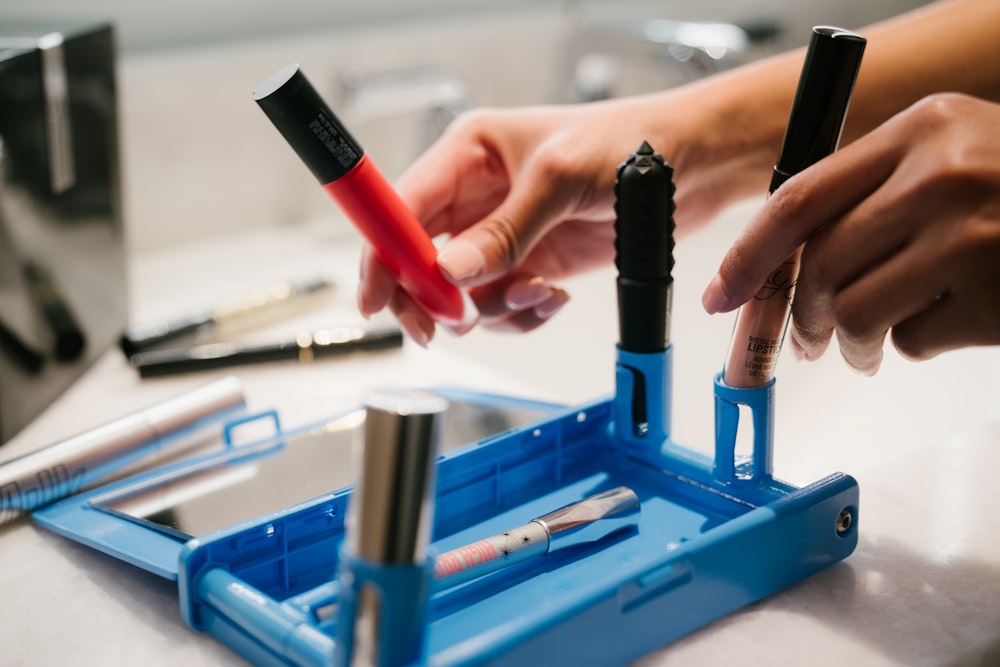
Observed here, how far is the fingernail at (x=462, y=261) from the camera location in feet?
1.57

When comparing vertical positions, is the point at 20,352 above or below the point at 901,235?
below

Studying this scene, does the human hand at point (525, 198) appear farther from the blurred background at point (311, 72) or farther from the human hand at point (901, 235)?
the blurred background at point (311, 72)

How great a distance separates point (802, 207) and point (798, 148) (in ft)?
0.09

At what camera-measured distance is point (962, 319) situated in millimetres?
339

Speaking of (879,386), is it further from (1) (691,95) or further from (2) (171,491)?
(2) (171,491)

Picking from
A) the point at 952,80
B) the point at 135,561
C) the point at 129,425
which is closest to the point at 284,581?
the point at 135,561

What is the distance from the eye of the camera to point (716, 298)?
1.25ft

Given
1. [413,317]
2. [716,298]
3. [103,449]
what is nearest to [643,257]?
[716,298]

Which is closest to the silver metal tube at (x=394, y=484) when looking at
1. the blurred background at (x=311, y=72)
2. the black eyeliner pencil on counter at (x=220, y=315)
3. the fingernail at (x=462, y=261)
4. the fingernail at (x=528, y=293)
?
the fingernail at (x=462, y=261)

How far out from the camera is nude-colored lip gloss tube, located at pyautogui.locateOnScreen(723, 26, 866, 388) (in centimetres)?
35

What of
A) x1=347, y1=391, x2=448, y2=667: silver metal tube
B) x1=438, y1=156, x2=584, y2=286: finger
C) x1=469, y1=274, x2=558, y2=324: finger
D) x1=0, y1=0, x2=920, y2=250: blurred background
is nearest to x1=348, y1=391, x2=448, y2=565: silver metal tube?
x1=347, y1=391, x2=448, y2=667: silver metal tube

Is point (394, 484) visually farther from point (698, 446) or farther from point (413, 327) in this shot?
point (698, 446)

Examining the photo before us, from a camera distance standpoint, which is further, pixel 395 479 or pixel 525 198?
pixel 525 198

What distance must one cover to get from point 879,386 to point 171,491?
0.42 metres
